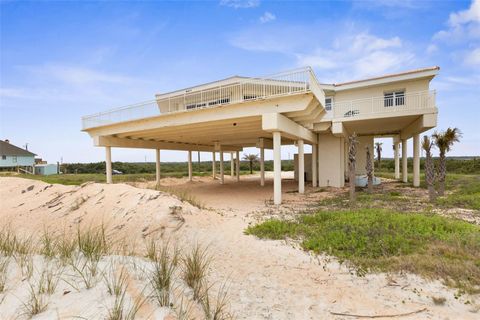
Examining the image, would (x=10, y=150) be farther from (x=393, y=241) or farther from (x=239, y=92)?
(x=393, y=241)

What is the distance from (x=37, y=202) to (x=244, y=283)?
11.0 meters

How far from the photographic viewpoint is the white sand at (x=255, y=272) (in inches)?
129

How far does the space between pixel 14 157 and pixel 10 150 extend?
1269 mm

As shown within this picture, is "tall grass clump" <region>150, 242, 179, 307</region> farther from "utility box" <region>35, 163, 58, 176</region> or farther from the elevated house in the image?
"utility box" <region>35, 163, 58, 176</region>

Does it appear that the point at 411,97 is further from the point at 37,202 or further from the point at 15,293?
the point at 37,202

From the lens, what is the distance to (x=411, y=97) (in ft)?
49.4

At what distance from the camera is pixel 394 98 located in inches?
631

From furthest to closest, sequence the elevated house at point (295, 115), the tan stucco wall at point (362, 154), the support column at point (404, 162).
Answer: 1. the tan stucco wall at point (362, 154)
2. the support column at point (404, 162)
3. the elevated house at point (295, 115)

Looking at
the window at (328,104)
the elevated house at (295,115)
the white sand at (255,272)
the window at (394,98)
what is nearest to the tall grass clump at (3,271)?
the white sand at (255,272)

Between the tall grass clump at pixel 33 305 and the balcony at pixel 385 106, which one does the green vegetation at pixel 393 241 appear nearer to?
the tall grass clump at pixel 33 305

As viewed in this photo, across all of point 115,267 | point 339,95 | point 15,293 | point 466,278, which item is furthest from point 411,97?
point 15,293

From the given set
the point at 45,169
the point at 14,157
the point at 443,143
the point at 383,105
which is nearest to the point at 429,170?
the point at 443,143

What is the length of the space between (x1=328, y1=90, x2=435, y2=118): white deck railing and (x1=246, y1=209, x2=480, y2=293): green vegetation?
916cm

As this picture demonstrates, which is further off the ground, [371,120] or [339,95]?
[339,95]
